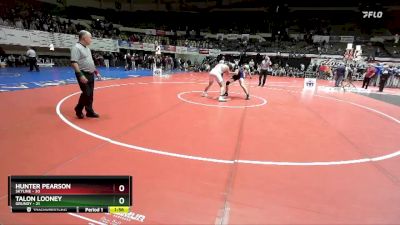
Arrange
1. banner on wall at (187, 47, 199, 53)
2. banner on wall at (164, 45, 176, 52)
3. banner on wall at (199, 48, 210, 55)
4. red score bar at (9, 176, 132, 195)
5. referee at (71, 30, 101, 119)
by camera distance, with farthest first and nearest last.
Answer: banner on wall at (199, 48, 210, 55), banner on wall at (187, 47, 199, 53), banner on wall at (164, 45, 176, 52), referee at (71, 30, 101, 119), red score bar at (9, 176, 132, 195)

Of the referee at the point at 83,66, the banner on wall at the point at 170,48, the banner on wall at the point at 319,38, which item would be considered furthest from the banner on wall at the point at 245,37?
the referee at the point at 83,66

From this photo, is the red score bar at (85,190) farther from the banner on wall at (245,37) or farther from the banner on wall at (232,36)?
the banner on wall at (232,36)

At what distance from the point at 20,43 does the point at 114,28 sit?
55.0ft

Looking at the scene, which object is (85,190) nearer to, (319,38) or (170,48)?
(170,48)

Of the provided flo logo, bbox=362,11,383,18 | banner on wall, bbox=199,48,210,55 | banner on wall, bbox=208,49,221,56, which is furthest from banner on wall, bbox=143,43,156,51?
flo logo, bbox=362,11,383,18

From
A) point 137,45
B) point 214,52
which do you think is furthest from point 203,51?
point 137,45

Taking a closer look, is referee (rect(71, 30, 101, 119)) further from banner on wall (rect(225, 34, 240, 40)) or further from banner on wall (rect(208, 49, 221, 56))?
banner on wall (rect(225, 34, 240, 40))

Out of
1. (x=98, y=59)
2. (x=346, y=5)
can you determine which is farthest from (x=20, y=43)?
(x=346, y=5)

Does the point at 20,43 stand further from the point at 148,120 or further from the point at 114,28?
the point at 148,120
